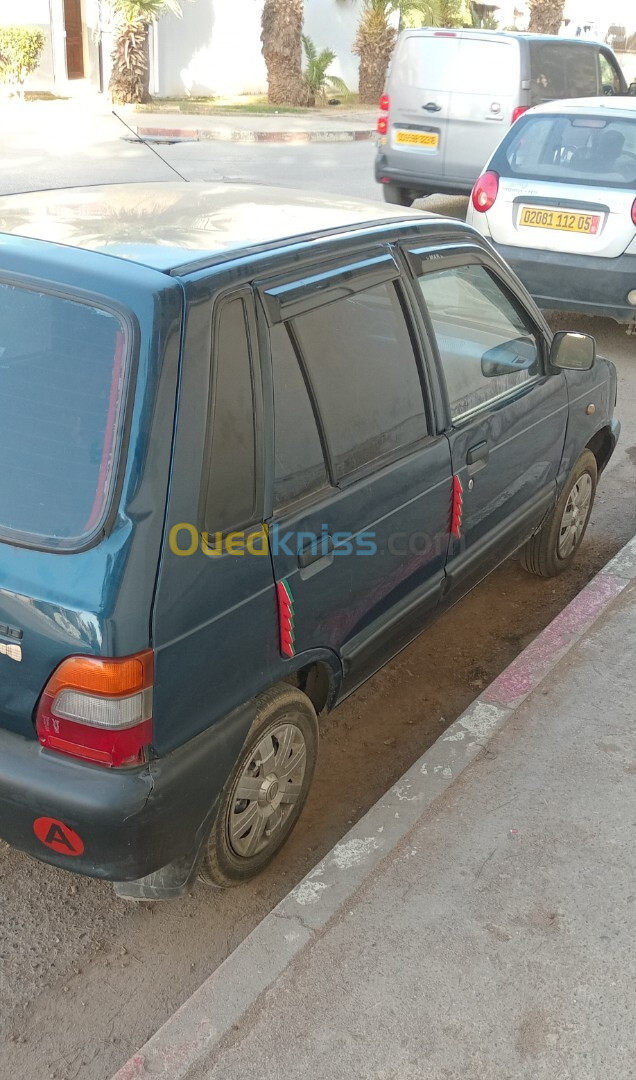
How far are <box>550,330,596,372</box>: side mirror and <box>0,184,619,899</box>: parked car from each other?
0.73m

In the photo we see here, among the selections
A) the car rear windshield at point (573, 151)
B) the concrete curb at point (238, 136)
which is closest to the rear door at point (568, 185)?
the car rear windshield at point (573, 151)

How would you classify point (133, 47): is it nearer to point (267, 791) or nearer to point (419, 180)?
point (419, 180)

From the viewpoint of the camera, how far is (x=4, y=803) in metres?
2.53

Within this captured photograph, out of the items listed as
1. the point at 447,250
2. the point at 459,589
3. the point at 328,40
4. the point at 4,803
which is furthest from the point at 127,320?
the point at 328,40

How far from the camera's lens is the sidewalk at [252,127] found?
19.4 meters

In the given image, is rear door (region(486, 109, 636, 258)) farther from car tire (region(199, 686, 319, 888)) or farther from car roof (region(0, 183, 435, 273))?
car tire (region(199, 686, 319, 888))

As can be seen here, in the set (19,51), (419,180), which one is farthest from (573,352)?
(19,51)

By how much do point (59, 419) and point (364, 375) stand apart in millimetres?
1060

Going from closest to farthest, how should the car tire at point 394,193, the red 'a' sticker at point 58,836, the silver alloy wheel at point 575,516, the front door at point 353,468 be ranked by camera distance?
the red 'a' sticker at point 58,836 → the front door at point 353,468 → the silver alloy wheel at point 575,516 → the car tire at point 394,193

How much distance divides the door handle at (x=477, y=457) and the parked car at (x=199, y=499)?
0.31 ft

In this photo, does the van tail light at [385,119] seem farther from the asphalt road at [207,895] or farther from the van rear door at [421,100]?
the asphalt road at [207,895]

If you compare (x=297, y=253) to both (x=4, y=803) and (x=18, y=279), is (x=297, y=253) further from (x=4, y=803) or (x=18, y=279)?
(x=4, y=803)

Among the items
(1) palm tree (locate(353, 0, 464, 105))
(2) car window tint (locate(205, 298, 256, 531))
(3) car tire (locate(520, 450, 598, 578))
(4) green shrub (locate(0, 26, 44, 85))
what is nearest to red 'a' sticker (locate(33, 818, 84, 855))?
(2) car window tint (locate(205, 298, 256, 531))

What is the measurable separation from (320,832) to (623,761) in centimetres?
110
